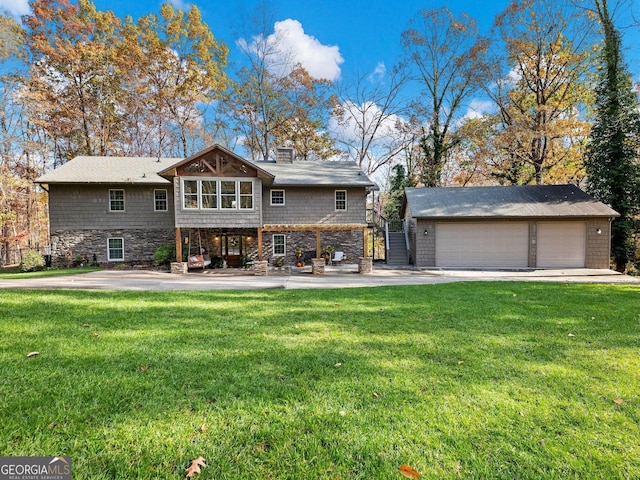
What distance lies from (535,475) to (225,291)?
24.9ft

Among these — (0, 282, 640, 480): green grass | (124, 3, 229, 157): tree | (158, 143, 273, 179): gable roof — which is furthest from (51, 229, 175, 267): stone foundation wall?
(0, 282, 640, 480): green grass

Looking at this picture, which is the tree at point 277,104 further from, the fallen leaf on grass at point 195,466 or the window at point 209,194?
the fallen leaf on grass at point 195,466

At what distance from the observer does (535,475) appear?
1.88 metres

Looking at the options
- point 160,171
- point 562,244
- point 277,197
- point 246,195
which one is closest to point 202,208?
point 246,195

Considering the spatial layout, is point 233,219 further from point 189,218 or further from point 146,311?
point 146,311

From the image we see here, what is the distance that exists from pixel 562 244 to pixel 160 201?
65.2 ft

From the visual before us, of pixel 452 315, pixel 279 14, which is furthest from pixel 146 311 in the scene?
pixel 279 14

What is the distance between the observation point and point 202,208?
44.3 ft

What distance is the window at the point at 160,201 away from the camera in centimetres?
1558

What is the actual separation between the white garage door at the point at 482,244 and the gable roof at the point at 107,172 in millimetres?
14168

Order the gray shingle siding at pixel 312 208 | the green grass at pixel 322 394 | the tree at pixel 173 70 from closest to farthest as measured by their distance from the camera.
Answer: the green grass at pixel 322 394, the gray shingle siding at pixel 312 208, the tree at pixel 173 70

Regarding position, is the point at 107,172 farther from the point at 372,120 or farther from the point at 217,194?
the point at 372,120

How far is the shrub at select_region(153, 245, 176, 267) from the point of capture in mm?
14880

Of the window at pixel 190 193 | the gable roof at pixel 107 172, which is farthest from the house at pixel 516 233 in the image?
the gable roof at pixel 107 172
